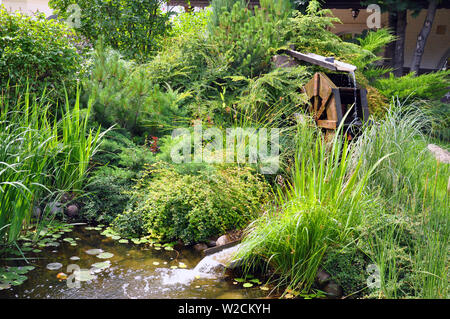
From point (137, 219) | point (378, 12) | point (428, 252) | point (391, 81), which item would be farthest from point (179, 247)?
point (378, 12)

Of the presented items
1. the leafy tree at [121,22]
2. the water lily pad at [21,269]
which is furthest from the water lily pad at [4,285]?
the leafy tree at [121,22]

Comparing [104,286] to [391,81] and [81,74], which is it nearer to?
[81,74]

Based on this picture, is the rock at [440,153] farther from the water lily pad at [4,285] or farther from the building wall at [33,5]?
Answer: the building wall at [33,5]

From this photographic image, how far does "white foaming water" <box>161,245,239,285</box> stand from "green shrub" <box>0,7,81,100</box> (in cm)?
315

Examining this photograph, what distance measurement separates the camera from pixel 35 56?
210 inches

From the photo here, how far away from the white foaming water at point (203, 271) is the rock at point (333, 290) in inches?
33.8

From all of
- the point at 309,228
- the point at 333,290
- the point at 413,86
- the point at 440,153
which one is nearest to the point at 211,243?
the point at 309,228

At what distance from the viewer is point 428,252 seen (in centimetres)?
278

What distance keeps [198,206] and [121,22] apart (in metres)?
5.88

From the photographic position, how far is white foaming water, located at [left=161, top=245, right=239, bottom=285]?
3556mm

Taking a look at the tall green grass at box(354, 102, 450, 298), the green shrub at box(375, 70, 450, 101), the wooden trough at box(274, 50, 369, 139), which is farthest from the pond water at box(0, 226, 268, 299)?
the green shrub at box(375, 70, 450, 101)

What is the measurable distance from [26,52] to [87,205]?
229cm

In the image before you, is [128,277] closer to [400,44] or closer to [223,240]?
[223,240]

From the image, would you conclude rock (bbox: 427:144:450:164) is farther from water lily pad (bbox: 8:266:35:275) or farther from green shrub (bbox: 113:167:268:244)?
water lily pad (bbox: 8:266:35:275)
